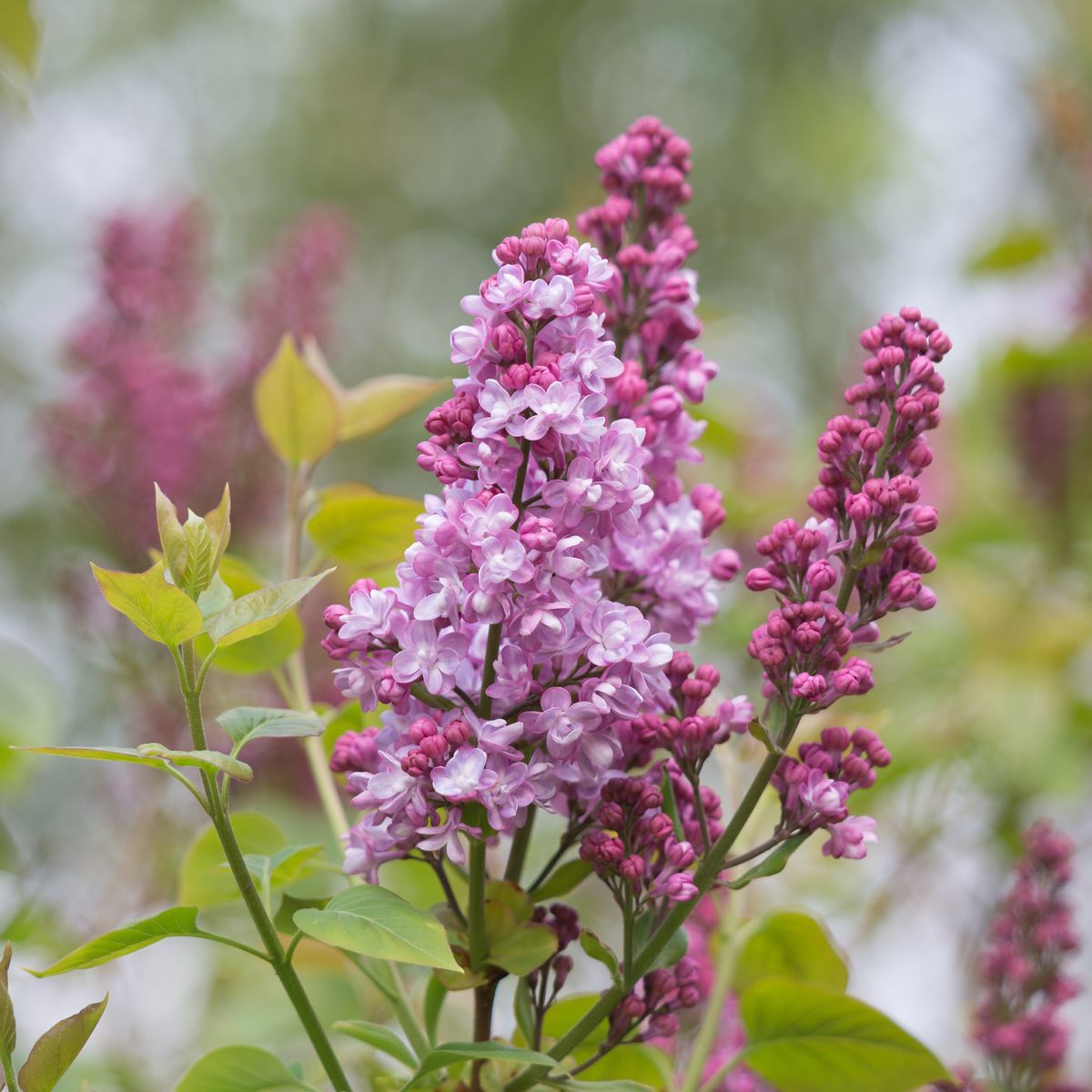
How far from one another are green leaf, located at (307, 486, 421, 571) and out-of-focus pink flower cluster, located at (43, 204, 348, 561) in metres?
0.50

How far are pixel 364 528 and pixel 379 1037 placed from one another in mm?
235

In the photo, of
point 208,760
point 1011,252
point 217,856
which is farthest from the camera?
point 1011,252

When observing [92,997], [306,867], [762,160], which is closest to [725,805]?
[306,867]

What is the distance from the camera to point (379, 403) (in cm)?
69

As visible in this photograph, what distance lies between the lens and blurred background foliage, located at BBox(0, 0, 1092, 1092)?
1.12 meters

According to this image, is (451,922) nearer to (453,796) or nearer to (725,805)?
(453,796)

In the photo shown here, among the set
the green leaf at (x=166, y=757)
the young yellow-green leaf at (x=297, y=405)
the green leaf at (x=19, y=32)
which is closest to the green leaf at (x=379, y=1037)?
the green leaf at (x=166, y=757)

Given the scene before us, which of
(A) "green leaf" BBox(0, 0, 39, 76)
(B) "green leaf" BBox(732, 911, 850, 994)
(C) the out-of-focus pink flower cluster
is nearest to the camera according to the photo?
(B) "green leaf" BBox(732, 911, 850, 994)

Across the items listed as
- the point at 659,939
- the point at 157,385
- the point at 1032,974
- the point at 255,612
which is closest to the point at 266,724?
the point at 255,612

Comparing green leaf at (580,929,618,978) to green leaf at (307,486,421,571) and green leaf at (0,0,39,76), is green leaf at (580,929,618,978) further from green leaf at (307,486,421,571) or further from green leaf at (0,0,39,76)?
green leaf at (0,0,39,76)

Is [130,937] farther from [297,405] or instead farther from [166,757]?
[297,405]

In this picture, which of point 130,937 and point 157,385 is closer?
point 130,937

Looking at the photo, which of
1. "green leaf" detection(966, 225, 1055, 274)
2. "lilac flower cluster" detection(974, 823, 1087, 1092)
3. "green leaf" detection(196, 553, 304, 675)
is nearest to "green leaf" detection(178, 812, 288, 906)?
"green leaf" detection(196, 553, 304, 675)

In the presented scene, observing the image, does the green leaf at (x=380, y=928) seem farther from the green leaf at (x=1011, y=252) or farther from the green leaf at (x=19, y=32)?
the green leaf at (x=1011, y=252)
